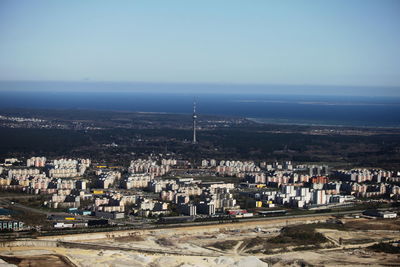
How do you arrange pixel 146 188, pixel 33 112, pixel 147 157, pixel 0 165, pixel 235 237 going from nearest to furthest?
pixel 235 237 → pixel 146 188 → pixel 0 165 → pixel 147 157 → pixel 33 112

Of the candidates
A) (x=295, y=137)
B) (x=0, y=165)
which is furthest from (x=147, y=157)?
(x=295, y=137)

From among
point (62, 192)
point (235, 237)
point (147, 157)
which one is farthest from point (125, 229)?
point (147, 157)

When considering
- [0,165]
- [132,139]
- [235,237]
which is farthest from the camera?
[132,139]

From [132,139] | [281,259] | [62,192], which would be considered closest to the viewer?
[281,259]

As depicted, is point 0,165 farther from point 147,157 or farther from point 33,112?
point 33,112

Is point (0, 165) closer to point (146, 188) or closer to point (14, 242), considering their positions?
point (146, 188)

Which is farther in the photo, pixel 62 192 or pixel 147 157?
pixel 147 157

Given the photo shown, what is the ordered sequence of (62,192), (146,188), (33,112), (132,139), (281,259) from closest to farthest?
(281,259)
(62,192)
(146,188)
(132,139)
(33,112)

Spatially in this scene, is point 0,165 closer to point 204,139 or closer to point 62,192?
point 62,192

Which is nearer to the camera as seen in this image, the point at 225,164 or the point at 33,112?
the point at 225,164
